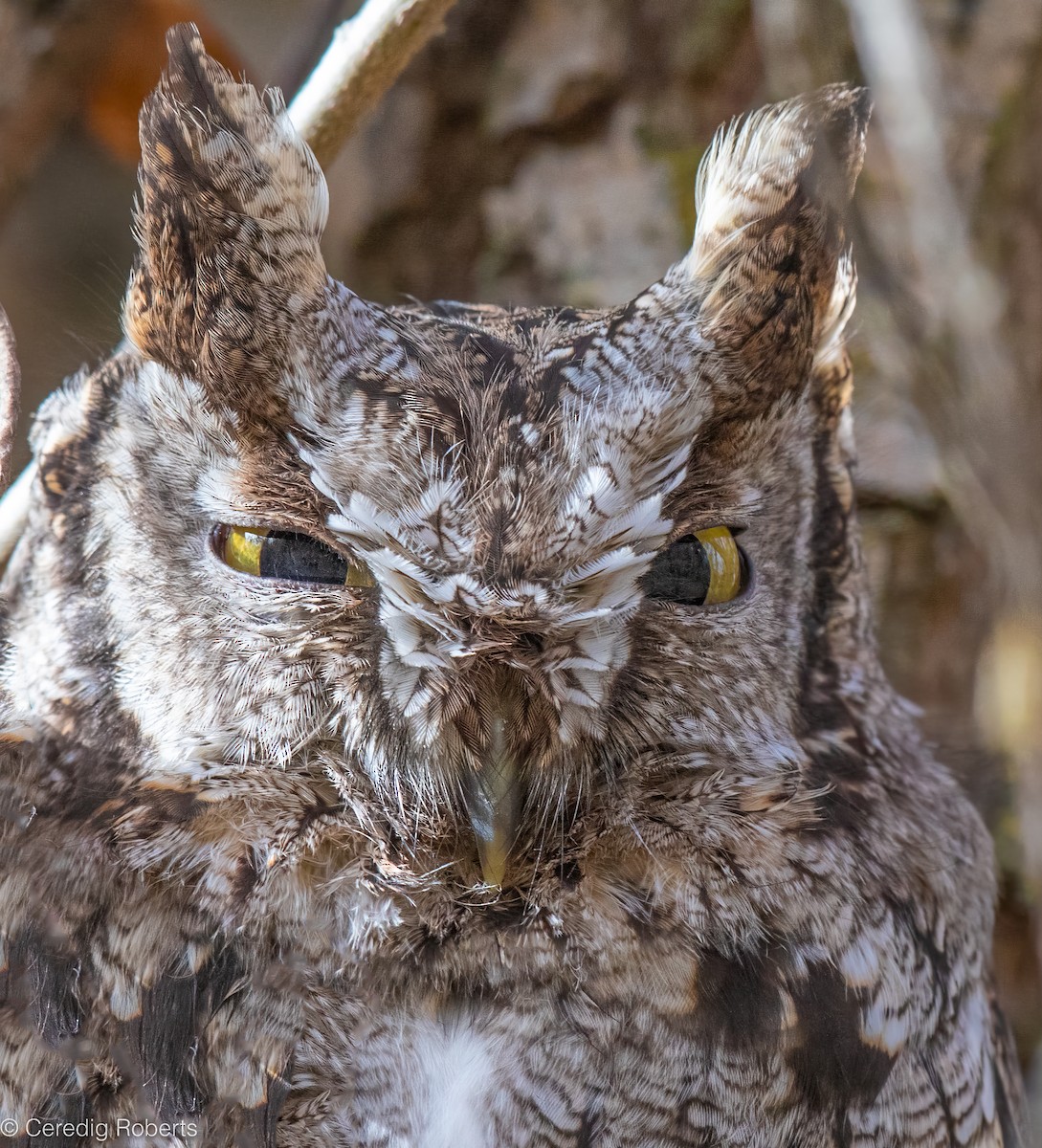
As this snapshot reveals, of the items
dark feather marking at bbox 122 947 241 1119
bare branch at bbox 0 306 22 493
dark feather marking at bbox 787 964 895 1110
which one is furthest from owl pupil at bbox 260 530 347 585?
dark feather marking at bbox 787 964 895 1110

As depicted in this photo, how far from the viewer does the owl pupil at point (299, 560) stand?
4.15 ft

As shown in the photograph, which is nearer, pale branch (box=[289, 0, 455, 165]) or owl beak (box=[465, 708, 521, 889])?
owl beak (box=[465, 708, 521, 889])

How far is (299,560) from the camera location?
1275mm

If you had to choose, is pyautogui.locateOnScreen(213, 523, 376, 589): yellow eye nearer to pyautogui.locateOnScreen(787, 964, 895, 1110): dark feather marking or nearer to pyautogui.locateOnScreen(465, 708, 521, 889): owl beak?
pyautogui.locateOnScreen(465, 708, 521, 889): owl beak

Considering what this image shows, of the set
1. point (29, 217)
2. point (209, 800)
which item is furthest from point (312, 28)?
point (209, 800)

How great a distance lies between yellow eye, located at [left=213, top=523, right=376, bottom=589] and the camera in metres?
1.26

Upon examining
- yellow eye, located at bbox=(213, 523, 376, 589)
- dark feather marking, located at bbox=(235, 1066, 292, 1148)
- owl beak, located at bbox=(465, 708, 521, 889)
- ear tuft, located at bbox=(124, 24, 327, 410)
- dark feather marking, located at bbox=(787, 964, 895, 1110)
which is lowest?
dark feather marking, located at bbox=(235, 1066, 292, 1148)

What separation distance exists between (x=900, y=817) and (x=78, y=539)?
1166 mm

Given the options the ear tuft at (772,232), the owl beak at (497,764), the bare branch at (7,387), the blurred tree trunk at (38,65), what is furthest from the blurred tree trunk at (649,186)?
the bare branch at (7,387)

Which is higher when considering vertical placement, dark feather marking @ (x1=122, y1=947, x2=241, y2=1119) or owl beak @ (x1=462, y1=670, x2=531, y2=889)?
owl beak @ (x1=462, y1=670, x2=531, y2=889)

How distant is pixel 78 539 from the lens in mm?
1421

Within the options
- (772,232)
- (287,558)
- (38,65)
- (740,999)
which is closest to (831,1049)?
(740,999)

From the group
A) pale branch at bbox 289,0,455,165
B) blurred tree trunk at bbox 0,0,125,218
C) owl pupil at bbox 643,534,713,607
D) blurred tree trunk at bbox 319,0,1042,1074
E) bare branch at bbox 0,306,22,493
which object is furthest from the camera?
blurred tree trunk at bbox 319,0,1042,1074

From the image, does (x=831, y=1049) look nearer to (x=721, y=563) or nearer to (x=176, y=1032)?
(x=721, y=563)
